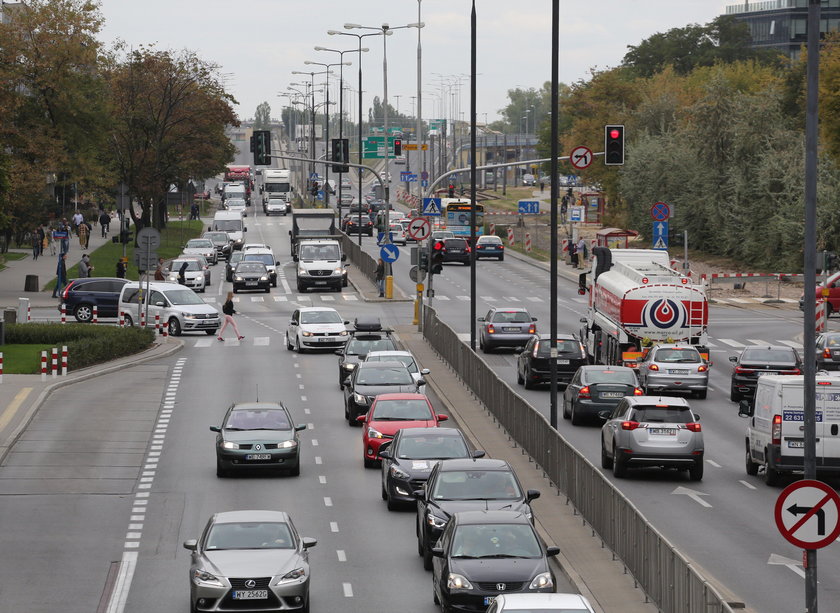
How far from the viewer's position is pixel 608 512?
20.9 m

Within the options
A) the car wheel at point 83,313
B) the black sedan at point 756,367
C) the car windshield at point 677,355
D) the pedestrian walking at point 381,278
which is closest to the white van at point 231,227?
the pedestrian walking at point 381,278

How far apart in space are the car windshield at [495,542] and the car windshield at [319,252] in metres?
51.8

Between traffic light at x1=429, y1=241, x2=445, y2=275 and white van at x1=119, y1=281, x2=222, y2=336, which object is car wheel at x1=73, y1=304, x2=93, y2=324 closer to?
white van at x1=119, y1=281, x2=222, y2=336

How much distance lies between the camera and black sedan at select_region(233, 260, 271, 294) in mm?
67875

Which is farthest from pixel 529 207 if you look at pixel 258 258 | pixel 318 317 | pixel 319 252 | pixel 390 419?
pixel 390 419

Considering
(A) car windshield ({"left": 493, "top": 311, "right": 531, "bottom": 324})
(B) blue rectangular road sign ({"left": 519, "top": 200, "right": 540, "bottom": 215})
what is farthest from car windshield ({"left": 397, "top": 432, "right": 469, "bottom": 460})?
(B) blue rectangular road sign ({"left": 519, "top": 200, "right": 540, "bottom": 215})

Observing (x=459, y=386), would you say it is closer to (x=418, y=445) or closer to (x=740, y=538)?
(x=418, y=445)

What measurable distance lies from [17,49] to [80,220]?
16.0 meters

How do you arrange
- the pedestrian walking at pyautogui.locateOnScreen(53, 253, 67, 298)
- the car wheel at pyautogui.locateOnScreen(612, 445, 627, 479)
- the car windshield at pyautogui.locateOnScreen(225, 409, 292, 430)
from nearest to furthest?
the car wheel at pyautogui.locateOnScreen(612, 445, 627, 479)
the car windshield at pyautogui.locateOnScreen(225, 409, 292, 430)
the pedestrian walking at pyautogui.locateOnScreen(53, 253, 67, 298)

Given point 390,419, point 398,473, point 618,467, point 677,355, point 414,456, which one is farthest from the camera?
point 677,355

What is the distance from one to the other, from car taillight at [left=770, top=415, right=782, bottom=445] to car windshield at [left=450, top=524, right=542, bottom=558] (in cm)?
927

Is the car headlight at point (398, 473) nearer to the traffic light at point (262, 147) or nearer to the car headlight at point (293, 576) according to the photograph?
the car headlight at point (293, 576)

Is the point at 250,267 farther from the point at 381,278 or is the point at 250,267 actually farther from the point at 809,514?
the point at 809,514

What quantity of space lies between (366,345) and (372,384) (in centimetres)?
683
